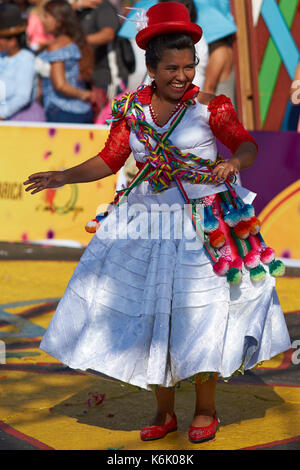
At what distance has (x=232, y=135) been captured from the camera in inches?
187

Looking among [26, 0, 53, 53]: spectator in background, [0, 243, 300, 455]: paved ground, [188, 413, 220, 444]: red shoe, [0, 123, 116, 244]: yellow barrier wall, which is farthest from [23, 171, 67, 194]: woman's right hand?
[26, 0, 53, 53]: spectator in background

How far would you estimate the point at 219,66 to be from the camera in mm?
9648

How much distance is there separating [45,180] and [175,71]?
2.91 ft

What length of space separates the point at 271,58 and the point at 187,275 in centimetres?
656

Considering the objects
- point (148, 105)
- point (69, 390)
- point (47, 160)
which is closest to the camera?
point (148, 105)

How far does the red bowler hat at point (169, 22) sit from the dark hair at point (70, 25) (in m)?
6.39

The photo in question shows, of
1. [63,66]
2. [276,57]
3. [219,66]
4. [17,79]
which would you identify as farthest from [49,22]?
[276,57]

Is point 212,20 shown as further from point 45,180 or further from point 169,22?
point 45,180

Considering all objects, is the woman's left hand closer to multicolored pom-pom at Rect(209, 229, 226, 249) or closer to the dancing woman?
the dancing woman

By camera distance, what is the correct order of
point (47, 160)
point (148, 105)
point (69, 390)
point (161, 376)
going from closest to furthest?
point (161, 376), point (148, 105), point (69, 390), point (47, 160)

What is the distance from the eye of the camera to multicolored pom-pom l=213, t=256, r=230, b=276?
4.63 metres

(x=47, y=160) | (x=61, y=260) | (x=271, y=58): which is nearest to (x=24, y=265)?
(x=61, y=260)

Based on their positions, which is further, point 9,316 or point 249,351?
point 9,316

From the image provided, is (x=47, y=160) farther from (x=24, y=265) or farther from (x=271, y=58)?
(x=271, y=58)
